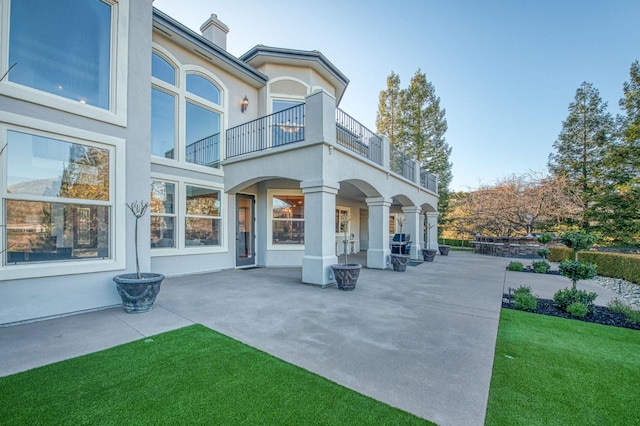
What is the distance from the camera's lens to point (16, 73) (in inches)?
167

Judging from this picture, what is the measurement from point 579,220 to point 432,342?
2105cm

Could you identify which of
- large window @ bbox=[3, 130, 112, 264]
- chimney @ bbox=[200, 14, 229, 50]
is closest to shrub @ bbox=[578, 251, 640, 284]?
large window @ bbox=[3, 130, 112, 264]

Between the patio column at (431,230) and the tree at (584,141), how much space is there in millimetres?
10182

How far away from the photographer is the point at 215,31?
9.72 metres

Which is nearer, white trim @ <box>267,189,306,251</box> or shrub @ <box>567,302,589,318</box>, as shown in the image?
shrub @ <box>567,302,589,318</box>

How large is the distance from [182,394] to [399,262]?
7630mm

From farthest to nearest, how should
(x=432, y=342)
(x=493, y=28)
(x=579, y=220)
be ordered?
(x=579, y=220) < (x=493, y=28) < (x=432, y=342)

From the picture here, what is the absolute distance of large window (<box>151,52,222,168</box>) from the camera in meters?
7.67

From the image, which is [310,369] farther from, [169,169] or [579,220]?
[579,220]

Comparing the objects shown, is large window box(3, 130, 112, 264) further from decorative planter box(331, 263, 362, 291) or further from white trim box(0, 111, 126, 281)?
decorative planter box(331, 263, 362, 291)

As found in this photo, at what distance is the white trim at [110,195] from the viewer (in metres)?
4.05

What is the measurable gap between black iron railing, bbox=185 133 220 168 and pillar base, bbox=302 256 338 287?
459 cm

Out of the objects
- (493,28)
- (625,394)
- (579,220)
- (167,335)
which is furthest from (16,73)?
(579,220)

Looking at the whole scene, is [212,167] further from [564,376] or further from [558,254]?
[558,254]
